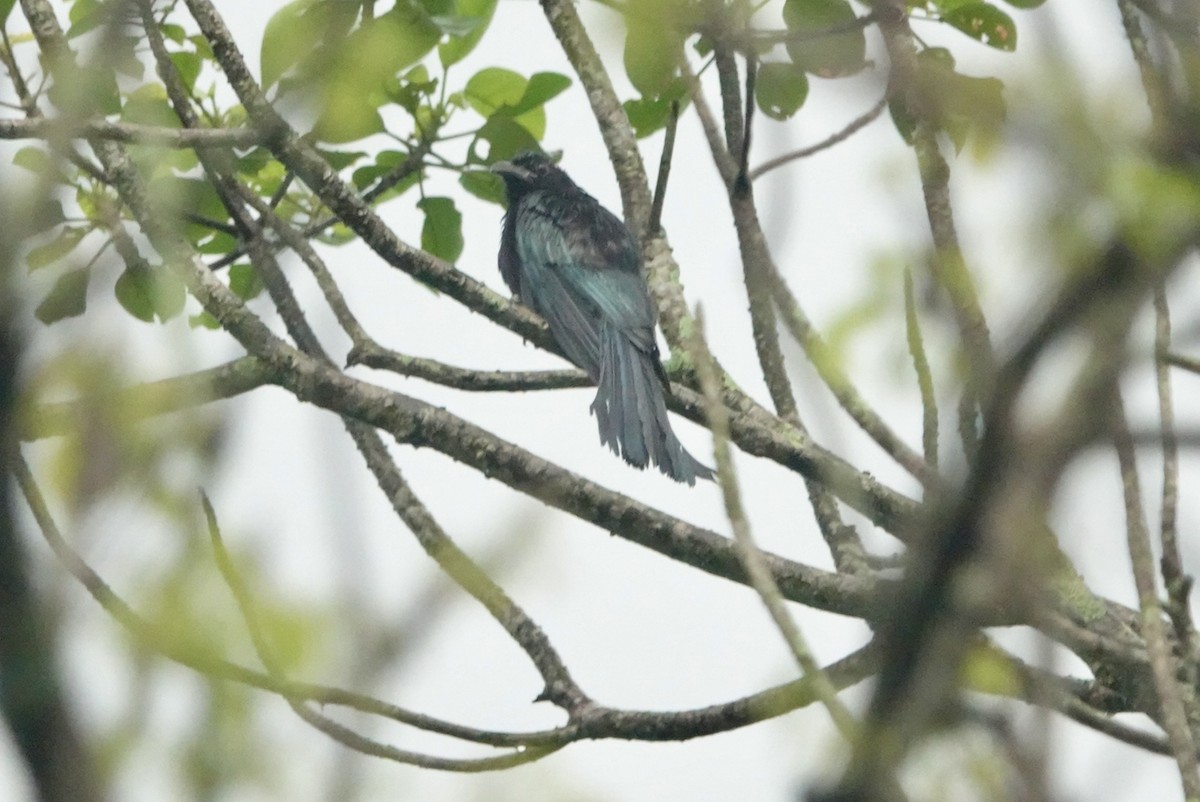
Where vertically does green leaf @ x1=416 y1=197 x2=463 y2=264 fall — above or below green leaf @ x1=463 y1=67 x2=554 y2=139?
below

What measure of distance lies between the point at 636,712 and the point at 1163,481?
4.56 ft

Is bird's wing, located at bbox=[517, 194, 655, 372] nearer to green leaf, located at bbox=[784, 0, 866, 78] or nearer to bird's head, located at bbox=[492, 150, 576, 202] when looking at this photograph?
bird's head, located at bbox=[492, 150, 576, 202]

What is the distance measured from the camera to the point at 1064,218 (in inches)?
71.2

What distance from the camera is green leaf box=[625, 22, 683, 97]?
11.5 feet

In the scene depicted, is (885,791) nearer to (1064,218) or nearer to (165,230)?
(1064,218)

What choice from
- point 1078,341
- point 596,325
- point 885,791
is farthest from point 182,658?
point 596,325

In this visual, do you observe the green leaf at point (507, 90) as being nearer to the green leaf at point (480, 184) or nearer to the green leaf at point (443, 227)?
the green leaf at point (480, 184)

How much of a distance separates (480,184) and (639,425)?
1.17 metres

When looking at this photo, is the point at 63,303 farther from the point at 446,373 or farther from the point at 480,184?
the point at 480,184

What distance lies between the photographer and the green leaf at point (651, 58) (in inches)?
138

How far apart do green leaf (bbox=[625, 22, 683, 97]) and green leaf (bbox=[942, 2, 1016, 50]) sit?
2.84 ft

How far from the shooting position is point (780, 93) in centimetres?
506

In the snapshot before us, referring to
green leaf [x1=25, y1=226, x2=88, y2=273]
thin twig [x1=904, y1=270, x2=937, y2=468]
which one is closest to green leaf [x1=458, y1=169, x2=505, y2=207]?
green leaf [x1=25, y1=226, x2=88, y2=273]

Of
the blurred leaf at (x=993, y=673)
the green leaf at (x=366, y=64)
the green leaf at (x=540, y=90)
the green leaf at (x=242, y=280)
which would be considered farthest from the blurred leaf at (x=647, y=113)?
the blurred leaf at (x=993, y=673)
